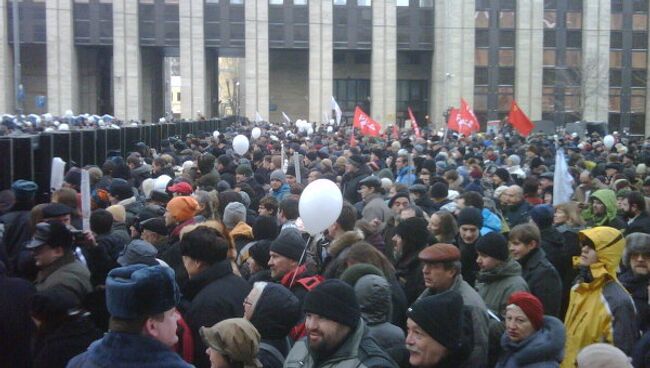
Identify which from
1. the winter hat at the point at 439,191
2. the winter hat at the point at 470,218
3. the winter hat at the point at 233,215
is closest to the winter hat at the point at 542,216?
the winter hat at the point at 470,218

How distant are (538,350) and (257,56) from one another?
6514cm

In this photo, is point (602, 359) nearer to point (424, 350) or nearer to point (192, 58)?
point (424, 350)

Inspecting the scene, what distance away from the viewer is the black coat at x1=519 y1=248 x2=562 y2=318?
765 centimetres

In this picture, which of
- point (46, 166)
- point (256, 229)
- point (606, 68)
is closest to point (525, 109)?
point (606, 68)

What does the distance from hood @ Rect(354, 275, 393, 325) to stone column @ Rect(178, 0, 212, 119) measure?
6305 cm

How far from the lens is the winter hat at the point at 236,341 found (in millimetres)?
4754

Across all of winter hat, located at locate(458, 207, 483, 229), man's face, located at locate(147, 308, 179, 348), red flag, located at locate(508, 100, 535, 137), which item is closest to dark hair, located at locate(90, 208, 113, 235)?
winter hat, located at locate(458, 207, 483, 229)

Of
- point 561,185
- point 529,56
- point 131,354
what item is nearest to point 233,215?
point 561,185

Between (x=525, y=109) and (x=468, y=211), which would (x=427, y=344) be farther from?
(x=525, y=109)

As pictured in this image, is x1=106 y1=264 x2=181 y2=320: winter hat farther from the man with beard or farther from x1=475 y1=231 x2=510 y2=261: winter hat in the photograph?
x1=475 y1=231 x2=510 y2=261: winter hat

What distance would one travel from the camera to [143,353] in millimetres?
3826

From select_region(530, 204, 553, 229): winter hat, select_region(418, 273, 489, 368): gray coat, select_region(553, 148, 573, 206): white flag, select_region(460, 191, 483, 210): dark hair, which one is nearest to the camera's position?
select_region(418, 273, 489, 368): gray coat

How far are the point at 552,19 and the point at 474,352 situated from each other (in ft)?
229

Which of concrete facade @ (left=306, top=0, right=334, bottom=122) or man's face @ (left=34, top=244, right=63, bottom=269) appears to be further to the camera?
concrete facade @ (left=306, top=0, right=334, bottom=122)
